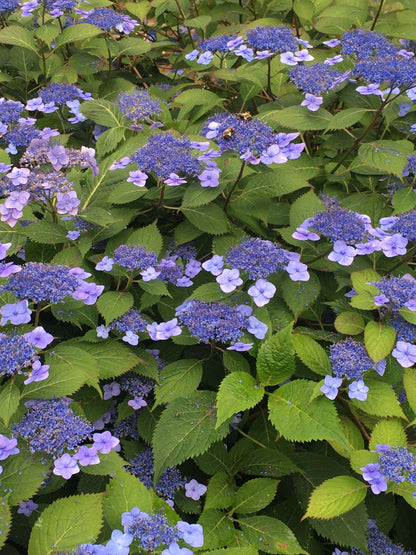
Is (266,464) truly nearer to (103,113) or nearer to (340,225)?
(340,225)

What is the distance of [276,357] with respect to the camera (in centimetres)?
167

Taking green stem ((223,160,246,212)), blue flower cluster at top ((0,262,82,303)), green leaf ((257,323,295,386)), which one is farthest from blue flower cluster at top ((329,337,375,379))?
blue flower cluster at top ((0,262,82,303))

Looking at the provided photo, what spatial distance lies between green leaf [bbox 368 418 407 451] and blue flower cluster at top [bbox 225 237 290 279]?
0.59 meters

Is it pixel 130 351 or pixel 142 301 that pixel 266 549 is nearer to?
pixel 130 351

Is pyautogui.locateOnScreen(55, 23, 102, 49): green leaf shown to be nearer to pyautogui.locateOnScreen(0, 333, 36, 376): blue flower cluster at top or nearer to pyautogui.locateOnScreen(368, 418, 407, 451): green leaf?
pyautogui.locateOnScreen(0, 333, 36, 376): blue flower cluster at top

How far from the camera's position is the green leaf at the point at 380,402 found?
165 cm

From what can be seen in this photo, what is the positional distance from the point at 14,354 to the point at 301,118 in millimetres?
1500

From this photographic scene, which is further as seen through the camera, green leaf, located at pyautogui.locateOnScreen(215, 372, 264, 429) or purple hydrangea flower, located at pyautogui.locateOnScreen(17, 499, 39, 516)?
purple hydrangea flower, located at pyautogui.locateOnScreen(17, 499, 39, 516)

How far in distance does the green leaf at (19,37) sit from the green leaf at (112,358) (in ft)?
5.76

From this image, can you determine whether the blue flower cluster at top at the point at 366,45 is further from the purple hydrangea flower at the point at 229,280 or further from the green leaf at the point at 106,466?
the green leaf at the point at 106,466

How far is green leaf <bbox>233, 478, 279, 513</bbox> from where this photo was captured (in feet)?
5.52

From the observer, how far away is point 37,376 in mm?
1539

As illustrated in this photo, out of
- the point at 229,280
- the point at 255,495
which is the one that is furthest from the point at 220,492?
the point at 229,280

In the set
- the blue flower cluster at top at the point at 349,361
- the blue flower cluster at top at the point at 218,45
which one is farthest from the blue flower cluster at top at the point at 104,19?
the blue flower cluster at top at the point at 349,361
